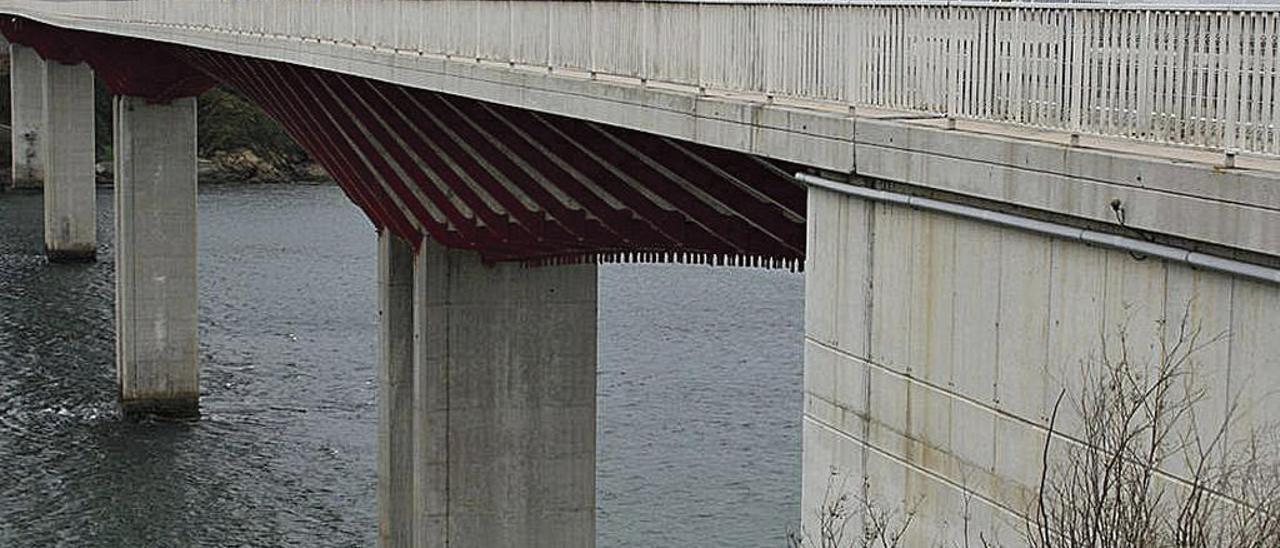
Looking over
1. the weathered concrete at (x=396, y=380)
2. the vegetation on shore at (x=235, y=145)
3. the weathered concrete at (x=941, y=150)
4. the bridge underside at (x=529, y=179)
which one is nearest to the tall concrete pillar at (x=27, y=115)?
the vegetation on shore at (x=235, y=145)

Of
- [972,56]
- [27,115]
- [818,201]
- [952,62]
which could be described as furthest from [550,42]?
[27,115]

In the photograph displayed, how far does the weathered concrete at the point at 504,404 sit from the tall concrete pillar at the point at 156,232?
61.7 feet

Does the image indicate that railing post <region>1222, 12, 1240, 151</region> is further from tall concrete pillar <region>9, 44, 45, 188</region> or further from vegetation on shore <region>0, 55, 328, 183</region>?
vegetation on shore <region>0, 55, 328, 183</region>

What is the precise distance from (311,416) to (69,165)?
3077cm

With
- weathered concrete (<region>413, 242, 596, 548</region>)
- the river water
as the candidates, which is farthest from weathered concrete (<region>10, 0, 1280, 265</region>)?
the river water

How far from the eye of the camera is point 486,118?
2378 centimetres

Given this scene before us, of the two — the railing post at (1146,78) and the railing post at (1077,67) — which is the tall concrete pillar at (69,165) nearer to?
the railing post at (1077,67)

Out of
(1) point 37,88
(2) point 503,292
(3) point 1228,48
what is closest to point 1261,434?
(3) point 1228,48

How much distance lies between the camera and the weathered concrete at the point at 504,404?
27.7 meters

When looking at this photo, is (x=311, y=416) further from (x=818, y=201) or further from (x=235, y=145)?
(x=235, y=145)

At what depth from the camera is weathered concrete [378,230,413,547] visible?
A: 29.4m

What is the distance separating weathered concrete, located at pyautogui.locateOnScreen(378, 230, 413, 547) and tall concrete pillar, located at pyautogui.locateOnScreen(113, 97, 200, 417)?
16.8 meters

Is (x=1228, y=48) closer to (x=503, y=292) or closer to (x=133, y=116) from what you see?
(x=503, y=292)

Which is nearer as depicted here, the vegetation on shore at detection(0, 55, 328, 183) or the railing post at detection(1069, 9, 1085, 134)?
the railing post at detection(1069, 9, 1085, 134)
